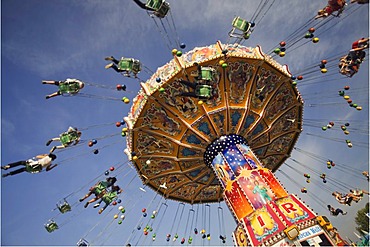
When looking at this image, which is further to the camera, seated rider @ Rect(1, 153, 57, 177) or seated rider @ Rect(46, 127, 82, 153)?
seated rider @ Rect(46, 127, 82, 153)

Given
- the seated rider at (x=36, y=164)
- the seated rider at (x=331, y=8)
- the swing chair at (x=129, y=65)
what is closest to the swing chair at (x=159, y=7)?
the swing chair at (x=129, y=65)

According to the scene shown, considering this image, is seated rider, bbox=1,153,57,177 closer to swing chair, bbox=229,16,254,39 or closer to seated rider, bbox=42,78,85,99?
seated rider, bbox=42,78,85,99

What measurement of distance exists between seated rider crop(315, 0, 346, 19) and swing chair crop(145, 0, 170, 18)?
5.10 meters

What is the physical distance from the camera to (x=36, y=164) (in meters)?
10.4

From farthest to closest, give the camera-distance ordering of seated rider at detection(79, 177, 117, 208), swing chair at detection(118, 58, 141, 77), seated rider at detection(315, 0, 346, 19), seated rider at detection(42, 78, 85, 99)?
1. seated rider at detection(79, 177, 117, 208)
2. seated rider at detection(42, 78, 85, 99)
3. swing chair at detection(118, 58, 141, 77)
4. seated rider at detection(315, 0, 346, 19)

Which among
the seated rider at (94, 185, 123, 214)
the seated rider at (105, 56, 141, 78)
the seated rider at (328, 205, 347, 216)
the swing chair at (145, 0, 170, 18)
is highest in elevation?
the swing chair at (145, 0, 170, 18)

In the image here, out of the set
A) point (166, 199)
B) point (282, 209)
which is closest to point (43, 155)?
point (166, 199)

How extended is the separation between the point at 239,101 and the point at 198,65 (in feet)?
9.95

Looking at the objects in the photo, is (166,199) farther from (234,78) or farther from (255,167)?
(234,78)

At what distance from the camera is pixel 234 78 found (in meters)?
12.8

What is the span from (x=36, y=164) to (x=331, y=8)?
38.1 feet

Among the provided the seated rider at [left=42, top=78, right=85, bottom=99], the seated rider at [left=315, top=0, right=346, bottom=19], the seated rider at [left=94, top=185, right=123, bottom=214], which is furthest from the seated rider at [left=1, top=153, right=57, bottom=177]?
the seated rider at [left=315, top=0, right=346, bottom=19]

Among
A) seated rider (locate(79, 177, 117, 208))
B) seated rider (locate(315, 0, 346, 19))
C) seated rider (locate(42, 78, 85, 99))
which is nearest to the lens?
seated rider (locate(315, 0, 346, 19))

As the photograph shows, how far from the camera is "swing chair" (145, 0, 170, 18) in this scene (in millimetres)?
9469
